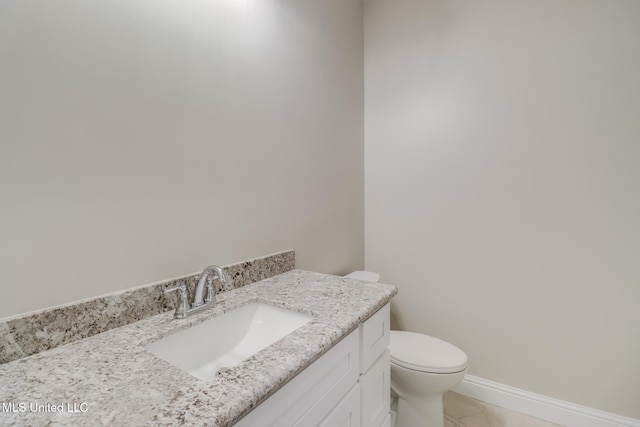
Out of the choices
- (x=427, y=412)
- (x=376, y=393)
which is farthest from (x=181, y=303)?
(x=427, y=412)

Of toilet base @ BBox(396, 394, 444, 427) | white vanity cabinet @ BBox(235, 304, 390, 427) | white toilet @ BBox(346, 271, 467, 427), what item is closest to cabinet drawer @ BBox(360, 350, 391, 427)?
white vanity cabinet @ BBox(235, 304, 390, 427)

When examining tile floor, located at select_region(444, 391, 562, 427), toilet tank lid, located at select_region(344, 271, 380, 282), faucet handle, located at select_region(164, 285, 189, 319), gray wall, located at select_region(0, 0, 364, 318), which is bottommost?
tile floor, located at select_region(444, 391, 562, 427)

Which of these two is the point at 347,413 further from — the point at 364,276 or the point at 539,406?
the point at 539,406

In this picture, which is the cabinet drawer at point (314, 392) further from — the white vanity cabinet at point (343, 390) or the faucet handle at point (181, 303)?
the faucet handle at point (181, 303)

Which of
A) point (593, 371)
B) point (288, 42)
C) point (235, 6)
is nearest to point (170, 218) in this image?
point (235, 6)

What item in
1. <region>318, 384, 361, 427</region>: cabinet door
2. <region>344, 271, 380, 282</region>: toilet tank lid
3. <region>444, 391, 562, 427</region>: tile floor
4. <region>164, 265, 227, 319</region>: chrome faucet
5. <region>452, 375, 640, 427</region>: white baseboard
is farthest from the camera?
<region>344, 271, 380, 282</region>: toilet tank lid

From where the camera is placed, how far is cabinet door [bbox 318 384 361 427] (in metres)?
0.77

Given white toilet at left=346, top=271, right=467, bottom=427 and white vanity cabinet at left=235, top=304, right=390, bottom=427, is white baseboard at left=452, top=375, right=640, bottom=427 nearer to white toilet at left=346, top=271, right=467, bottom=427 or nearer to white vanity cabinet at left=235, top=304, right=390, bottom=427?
white toilet at left=346, top=271, right=467, bottom=427

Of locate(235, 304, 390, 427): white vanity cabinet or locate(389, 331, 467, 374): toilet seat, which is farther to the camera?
locate(389, 331, 467, 374): toilet seat

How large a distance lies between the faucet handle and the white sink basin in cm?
6

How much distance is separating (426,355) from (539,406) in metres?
0.81

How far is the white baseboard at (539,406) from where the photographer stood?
4.73 feet

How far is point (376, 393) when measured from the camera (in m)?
1.04

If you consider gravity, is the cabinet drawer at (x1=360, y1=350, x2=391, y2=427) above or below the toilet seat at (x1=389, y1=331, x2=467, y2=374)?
above
